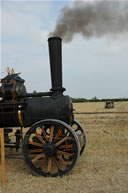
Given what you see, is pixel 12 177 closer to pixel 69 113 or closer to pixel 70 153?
pixel 70 153

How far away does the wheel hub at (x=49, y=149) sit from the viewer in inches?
161

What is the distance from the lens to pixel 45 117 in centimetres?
435

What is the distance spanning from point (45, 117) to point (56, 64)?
3.75 feet

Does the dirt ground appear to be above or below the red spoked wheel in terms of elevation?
below

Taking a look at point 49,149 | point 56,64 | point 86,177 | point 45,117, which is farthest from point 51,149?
point 56,64

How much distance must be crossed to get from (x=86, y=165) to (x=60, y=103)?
1534mm

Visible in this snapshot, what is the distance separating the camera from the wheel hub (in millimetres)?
4102

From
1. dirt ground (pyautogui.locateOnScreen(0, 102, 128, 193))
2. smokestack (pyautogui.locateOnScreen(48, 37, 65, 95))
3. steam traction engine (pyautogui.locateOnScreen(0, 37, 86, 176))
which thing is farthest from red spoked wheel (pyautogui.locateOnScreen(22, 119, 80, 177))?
smokestack (pyautogui.locateOnScreen(48, 37, 65, 95))

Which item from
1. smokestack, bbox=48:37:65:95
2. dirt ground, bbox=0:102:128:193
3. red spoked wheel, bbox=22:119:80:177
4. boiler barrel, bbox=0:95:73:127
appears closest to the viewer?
dirt ground, bbox=0:102:128:193

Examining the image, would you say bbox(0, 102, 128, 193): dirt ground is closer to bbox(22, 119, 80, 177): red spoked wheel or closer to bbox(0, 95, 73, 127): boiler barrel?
bbox(22, 119, 80, 177): red spoked wheel

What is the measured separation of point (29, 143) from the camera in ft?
13.9

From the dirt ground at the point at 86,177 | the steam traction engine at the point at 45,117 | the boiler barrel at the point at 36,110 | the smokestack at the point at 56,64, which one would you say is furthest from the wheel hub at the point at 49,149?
the smokestack at the point at 56,64

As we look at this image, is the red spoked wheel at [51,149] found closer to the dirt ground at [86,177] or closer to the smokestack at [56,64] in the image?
the dirt ground at [86,177]

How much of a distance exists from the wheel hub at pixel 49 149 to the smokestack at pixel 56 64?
1.10 m
